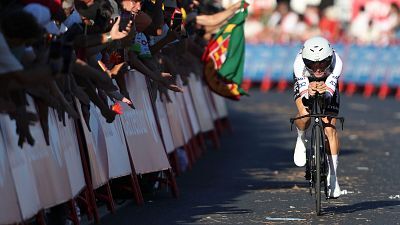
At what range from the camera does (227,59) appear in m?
21.0

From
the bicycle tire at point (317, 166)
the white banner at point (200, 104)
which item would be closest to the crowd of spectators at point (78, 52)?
the bicycle tire at point (317, 166)

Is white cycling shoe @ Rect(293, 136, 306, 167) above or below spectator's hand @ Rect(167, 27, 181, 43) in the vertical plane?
below

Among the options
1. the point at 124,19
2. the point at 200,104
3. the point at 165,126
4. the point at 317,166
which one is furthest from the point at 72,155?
the point at 200,104

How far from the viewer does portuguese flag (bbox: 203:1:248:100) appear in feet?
68.0

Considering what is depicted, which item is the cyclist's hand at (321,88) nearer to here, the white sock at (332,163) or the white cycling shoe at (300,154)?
the white sock at (332,163)

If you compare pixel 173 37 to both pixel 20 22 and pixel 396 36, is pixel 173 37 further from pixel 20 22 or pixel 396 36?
pixel 396 36

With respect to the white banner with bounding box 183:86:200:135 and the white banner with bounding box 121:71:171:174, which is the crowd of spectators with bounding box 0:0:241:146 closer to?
the white banner with bounding box 121:71:171:174

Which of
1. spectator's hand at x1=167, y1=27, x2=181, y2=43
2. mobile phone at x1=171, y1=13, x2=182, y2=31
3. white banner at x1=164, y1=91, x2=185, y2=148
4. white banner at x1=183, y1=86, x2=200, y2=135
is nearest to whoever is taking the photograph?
spectator's hand at x1=167, y1=27, x2=181, y2=43

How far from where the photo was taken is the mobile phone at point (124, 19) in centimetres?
1271

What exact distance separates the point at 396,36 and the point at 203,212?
92.5 ft

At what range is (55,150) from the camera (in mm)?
11344

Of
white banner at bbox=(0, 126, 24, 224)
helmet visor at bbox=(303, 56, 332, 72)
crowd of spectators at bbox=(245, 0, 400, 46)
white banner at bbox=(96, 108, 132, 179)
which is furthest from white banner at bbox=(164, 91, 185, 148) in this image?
crowd of spectators at bbox=(245, 0, 400, 46)

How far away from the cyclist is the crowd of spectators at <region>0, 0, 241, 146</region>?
1.49 m

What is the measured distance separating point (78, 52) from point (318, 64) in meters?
2.95
